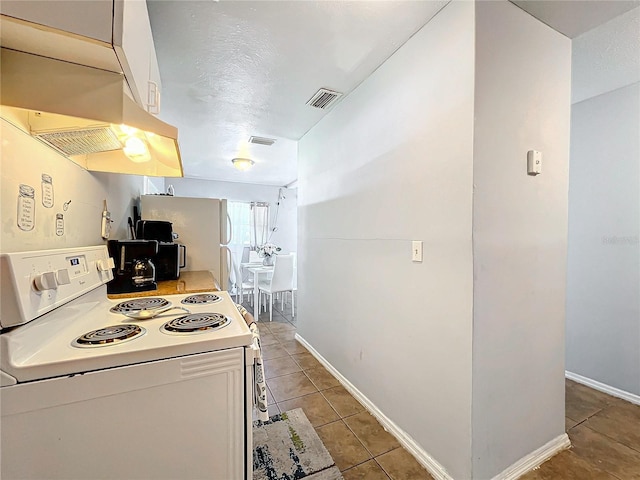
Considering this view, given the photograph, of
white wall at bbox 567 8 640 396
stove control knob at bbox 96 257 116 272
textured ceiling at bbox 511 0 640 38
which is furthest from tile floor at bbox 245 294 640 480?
textured ceiling at bbox 511 0 640 38

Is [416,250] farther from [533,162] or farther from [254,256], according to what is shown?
[254,256]

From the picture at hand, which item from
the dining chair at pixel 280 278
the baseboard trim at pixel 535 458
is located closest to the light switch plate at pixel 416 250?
the baseboard trim at pixel 535 458

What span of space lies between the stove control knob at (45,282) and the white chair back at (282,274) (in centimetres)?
338

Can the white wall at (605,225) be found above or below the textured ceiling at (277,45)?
below

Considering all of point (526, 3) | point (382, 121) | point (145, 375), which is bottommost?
point (145, 375)

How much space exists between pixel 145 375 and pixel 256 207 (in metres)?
5.57

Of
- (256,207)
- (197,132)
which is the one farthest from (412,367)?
(256,207)

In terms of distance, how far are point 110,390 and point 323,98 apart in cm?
234

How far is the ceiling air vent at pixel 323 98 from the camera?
2.26 meters

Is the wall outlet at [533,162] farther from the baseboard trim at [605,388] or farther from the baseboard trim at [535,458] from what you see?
the baseboard trim at [605,388]

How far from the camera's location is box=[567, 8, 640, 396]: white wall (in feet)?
6.89

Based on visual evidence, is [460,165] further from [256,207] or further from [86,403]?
[256,207]

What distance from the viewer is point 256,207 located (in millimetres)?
6152

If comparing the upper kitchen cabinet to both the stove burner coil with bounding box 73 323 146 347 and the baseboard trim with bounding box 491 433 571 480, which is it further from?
the baseboard trim with bounding box 491 433 571 480
